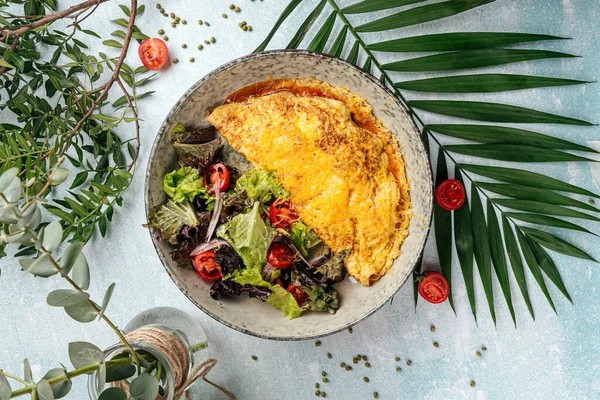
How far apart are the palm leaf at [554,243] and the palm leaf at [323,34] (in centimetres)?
173

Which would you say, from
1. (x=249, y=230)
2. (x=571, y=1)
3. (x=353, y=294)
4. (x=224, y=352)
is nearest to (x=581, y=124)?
(x=571, y=1)

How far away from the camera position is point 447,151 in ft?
12.1

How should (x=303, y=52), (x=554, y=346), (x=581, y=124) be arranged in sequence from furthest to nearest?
(x=554, y=346) < (x=581, y=124) < (x=303, y=52)

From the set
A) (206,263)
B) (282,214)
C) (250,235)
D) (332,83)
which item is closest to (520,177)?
(332,83)

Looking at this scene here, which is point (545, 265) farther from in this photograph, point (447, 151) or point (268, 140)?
point (268, 140)

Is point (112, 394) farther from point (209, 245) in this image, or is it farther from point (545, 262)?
point (545, 262)

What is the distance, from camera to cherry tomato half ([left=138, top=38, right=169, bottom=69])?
377 centimetres

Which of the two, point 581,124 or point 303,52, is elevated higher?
point 581,124

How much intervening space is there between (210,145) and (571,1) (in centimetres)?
243

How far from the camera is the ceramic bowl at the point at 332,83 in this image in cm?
330

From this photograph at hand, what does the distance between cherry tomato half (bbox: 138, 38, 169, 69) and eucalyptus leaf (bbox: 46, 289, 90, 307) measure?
2065 mm

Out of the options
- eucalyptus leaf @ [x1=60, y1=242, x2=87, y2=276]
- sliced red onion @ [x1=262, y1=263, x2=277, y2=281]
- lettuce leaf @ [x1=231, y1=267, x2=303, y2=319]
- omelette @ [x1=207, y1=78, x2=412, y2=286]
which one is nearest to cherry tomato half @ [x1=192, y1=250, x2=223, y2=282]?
lettuce leaf @ [x1=231, y1=267, x2=303, y2=319]

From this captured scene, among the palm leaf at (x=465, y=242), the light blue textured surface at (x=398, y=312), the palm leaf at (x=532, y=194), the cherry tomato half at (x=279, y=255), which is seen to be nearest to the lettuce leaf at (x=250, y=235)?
the cherry tomato half at (x=279, y=255)

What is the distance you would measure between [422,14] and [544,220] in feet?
4.88
